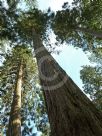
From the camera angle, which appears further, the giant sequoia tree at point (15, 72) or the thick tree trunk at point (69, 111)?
the giant sequoia tree at point (15, 72)

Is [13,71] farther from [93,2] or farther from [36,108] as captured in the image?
[93,2]

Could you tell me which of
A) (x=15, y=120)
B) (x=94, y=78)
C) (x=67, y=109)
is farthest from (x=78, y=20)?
(x=67, y=109)

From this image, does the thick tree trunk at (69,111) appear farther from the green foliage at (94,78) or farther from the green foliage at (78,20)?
the green foliage at (94,78)

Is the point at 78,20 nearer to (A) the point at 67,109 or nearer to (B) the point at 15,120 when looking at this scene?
(B) the point at 15,120

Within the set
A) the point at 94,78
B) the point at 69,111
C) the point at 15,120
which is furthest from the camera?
the point at 94,78

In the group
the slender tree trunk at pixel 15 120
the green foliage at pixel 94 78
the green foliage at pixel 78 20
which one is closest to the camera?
the slender tree trunk at pixel 15 120

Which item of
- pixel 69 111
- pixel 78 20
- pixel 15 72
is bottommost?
pixel 69 111

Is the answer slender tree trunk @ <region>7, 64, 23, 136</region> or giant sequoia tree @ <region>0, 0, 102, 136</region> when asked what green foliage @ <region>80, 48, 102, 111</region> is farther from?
giant sequoia tree @ <region>0, 0, 102, 136</region>

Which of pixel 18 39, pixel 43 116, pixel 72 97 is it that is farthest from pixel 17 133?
pixel 18 39

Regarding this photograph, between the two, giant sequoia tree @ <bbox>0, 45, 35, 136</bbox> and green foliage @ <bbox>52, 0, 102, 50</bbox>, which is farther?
green foliage @ <bbox>52, 0, 102, 50</bbox>

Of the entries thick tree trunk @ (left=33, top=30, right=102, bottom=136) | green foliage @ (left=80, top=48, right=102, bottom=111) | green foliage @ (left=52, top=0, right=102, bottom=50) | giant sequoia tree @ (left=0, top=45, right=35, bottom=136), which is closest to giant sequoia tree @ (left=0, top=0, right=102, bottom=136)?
thick tree trunk @ (left=33, top=30, right=102, bottom=136)

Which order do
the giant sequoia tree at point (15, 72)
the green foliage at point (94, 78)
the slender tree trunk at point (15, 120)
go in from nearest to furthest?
the slender tree trunk at point (15, 120), the giant sequoia tree at point (15, 72), the green foliage at point (94, 78)

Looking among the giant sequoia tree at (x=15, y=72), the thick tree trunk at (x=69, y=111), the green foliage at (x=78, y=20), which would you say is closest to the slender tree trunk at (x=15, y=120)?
the giant sequoia tree at (x=15, y=72)

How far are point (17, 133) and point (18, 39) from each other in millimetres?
9866
